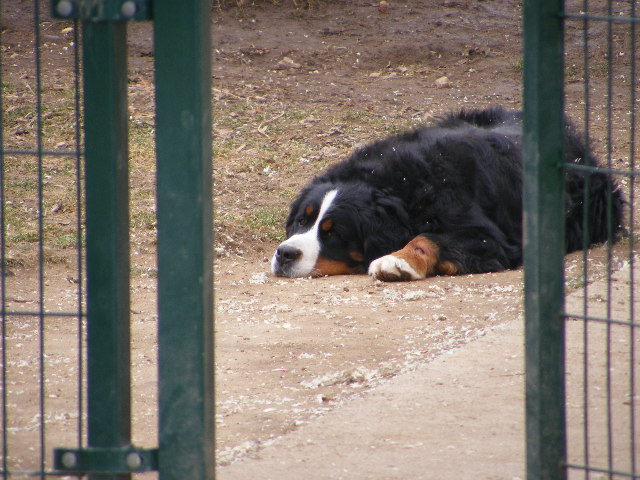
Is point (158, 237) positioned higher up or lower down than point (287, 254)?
higher up

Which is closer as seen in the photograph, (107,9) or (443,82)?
(107,9)

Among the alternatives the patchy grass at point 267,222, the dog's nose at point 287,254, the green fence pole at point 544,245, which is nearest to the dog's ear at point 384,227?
the dog's nose at point 287,254

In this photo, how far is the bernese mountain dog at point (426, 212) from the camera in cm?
597

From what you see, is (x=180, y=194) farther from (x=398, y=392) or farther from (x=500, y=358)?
(x=500, y=358)

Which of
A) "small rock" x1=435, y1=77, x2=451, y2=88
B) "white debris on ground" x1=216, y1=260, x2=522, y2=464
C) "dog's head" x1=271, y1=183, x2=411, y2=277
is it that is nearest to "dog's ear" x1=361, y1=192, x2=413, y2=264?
"dog's head" x1=271, y1=183, x2=411, y2=277

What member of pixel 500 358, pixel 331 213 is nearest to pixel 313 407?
pixel 500 358

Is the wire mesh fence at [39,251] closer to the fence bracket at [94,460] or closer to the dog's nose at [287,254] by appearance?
the fence bracket at [94,460]

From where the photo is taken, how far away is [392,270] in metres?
5.73

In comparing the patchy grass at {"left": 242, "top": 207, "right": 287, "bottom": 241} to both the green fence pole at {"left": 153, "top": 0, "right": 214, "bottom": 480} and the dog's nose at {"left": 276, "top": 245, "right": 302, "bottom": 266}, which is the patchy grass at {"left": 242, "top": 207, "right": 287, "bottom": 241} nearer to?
the dog's nose at {"left": 276, "top": 245, "right": 302, "bottom": 266}

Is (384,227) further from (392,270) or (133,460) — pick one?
(133,460)

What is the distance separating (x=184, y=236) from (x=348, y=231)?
12.7 feet

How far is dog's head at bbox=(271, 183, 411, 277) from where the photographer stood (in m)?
6.04

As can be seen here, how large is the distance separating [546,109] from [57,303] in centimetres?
353

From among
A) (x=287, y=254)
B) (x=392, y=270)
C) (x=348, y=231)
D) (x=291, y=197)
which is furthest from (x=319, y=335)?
(x=291, y=197)
